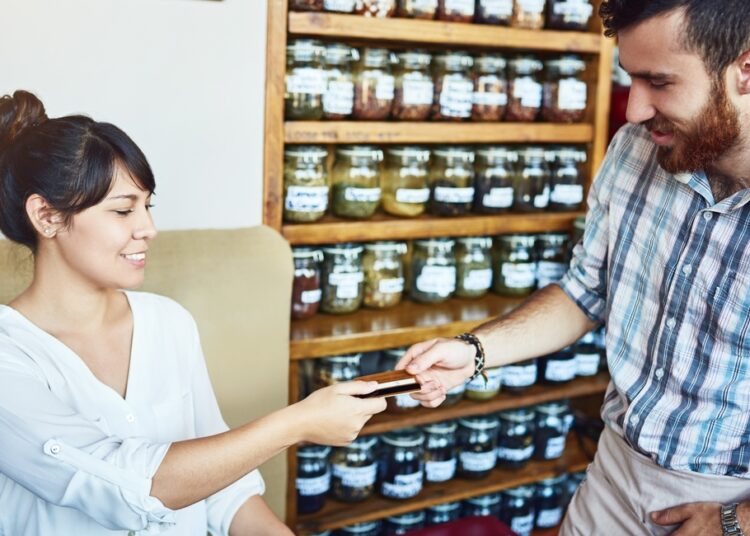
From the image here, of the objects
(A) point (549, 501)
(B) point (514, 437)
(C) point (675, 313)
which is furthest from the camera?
(A) point (549, 501)

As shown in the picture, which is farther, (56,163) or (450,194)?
(450,194)

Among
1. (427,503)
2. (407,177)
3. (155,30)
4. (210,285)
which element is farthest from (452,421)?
(155,30)

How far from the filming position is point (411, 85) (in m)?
2.04

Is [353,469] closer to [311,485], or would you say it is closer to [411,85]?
[311,485]

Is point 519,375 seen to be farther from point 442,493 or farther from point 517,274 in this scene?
point 442,493

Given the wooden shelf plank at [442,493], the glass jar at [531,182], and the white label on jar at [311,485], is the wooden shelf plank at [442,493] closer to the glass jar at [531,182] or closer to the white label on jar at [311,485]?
the white label on jar at [311,485]

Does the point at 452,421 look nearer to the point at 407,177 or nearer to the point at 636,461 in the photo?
the point at 407,177

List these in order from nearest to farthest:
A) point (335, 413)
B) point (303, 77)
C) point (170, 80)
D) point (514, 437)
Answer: point (335, 413) < point (170, 80) < point (303, 77) < point (514, 437)

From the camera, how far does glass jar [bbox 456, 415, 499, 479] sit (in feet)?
7.50

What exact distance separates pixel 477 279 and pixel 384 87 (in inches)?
22.4

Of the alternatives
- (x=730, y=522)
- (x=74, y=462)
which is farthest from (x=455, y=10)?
(x=74, y=462)

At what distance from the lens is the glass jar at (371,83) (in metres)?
2.00

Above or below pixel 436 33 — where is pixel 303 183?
below

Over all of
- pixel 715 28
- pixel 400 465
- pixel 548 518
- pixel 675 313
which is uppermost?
pixel 715 28
